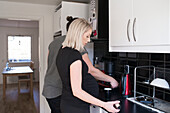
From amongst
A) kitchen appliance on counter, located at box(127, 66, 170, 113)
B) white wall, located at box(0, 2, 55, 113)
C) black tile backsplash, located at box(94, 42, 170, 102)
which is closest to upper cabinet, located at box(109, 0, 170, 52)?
black tile backsplash, located at box(94, 42, 170, 102)

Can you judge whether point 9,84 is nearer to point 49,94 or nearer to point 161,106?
point 49,94

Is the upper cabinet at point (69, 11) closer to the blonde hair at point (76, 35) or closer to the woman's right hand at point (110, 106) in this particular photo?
the blonde hair at point (76, 35)

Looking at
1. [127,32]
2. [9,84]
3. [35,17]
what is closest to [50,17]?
[35,17]

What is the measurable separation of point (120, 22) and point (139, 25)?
30 cm

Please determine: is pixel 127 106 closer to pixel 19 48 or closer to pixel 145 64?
pixel 145 64

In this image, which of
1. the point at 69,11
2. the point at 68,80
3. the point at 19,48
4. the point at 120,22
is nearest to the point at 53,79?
the point at 68,80

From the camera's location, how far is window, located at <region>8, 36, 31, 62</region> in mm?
7829

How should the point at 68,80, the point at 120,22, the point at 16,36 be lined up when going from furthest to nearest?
the point at 16,36, the point at 120,22, the point at 68,80

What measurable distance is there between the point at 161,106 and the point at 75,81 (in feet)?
2.73

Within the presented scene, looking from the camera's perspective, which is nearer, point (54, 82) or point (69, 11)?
point (54, 82)

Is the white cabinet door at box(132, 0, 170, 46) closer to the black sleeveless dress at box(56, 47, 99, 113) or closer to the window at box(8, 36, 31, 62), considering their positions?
the black sleeveless dress at box(56, 47, 99, 113)

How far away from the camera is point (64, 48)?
4.72ft

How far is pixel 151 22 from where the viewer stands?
147cm

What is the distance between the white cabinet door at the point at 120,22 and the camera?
173 centimetres
